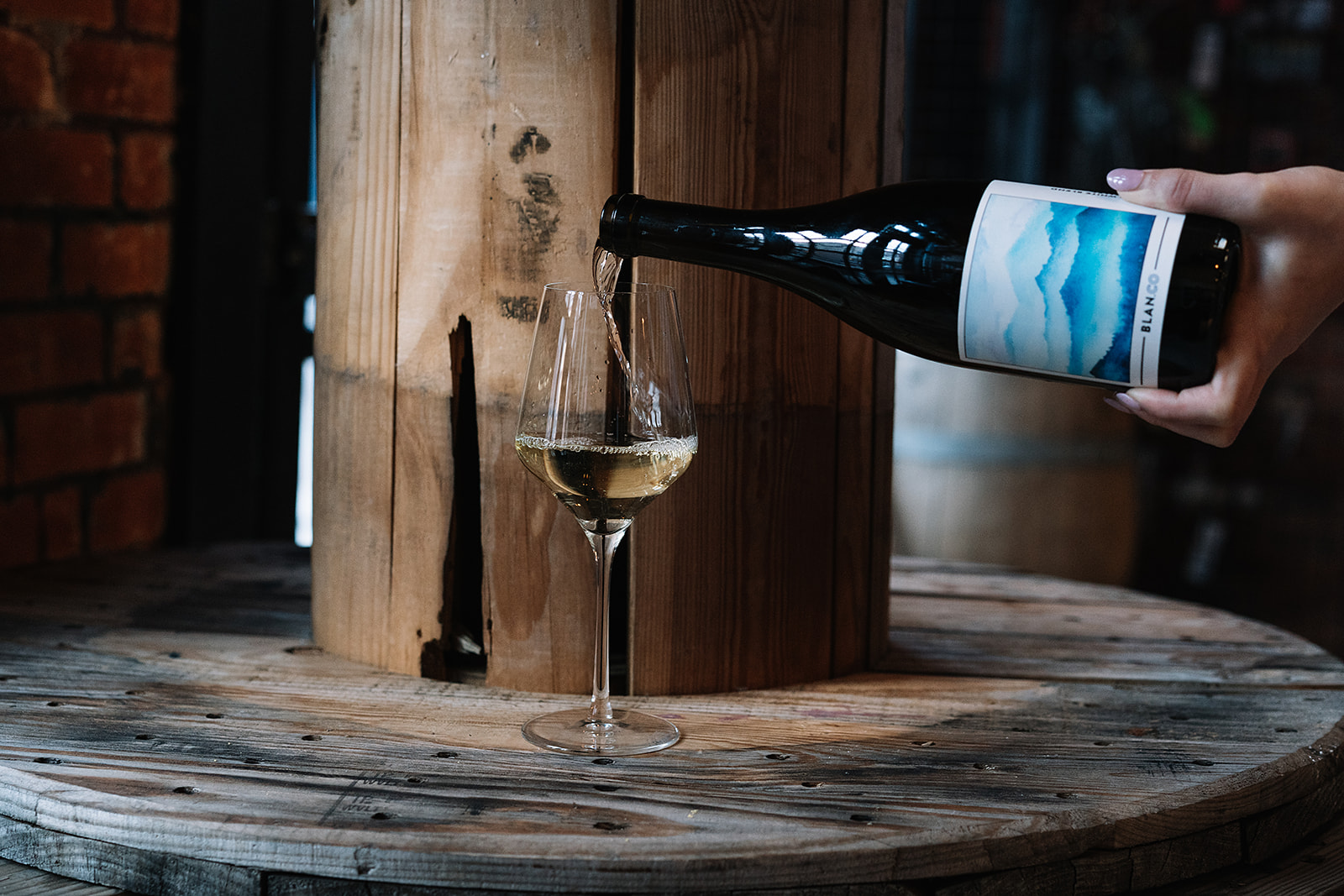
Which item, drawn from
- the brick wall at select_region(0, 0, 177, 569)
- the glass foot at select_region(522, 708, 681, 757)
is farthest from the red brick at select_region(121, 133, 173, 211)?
the glass foot at select_region(522, 708, 681, 757)

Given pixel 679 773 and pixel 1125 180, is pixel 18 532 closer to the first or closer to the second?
pixel 679 773

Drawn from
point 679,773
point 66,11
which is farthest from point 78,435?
point 679,773

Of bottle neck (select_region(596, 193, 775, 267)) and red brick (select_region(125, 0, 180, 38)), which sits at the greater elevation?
red brick (select_region(125, 0, 180, 38))

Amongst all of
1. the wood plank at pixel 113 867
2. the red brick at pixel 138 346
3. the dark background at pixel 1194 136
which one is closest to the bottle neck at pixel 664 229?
the wood plank at pixel 113 867

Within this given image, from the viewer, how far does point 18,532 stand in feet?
4.68

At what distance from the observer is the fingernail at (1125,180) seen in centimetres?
70

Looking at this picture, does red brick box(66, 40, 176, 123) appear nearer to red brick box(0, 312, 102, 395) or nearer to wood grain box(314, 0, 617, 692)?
red brick box(0, 312, 102, 395)

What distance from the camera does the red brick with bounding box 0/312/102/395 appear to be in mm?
1377

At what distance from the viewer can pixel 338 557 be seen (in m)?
1.00

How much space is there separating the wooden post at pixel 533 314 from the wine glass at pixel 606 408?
0.11m

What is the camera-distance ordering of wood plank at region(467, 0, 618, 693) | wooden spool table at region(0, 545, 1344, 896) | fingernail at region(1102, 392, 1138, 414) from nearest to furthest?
wooden spool table at region(0, 545, 1344, 896) → fingernail at region(1102, 392, 1138, 414) → wood plank at region(467, 0, 618, 693)

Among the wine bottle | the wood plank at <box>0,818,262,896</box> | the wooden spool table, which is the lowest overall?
the wood plank at <box>0,818,262,896</box>

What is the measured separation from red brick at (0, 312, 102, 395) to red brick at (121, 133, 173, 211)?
0.18m

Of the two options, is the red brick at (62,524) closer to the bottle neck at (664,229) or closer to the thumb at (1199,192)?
the bottle neck at (664,229)
